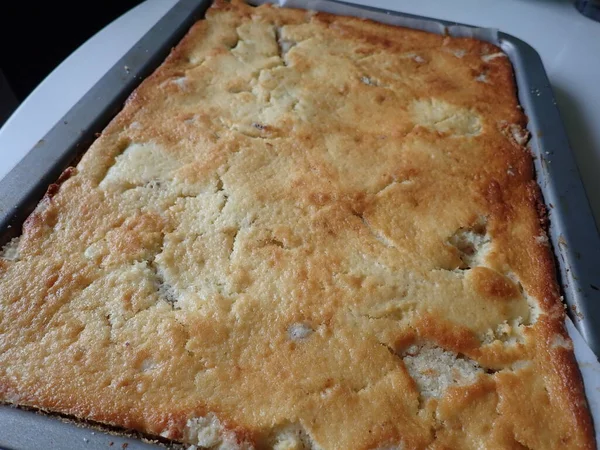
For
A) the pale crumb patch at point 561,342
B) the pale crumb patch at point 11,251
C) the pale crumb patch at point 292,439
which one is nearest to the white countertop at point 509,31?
the pale crumb patch at point 11,251

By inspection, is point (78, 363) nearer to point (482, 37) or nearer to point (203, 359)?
point (203, 359)

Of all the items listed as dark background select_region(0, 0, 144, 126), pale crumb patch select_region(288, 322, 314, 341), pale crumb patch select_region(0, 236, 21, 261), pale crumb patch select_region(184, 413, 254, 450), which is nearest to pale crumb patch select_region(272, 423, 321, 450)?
pale crumb patch select_region(184, 413, 254, 450)

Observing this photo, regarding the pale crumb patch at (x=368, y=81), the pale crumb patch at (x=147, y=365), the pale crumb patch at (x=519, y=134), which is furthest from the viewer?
the pale crumb patch at (x=368, y=81)

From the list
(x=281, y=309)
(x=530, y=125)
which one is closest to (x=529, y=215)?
(x=530, y=125)

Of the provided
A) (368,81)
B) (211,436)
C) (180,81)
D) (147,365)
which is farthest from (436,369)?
(180,81)

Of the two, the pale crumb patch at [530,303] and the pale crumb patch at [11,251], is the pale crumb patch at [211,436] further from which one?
the pale crumb patch at [530,303]

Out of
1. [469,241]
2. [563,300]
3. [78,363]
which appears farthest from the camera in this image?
[469,241]
